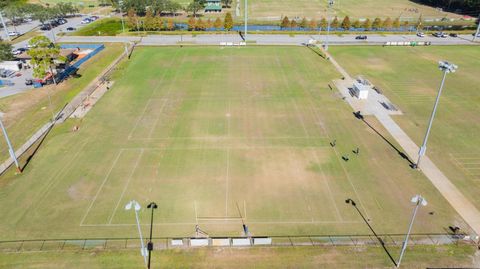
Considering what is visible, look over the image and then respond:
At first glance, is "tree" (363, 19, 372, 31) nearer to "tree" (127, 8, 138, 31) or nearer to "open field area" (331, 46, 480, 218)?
"open field area" (331, 46, 480, 218)

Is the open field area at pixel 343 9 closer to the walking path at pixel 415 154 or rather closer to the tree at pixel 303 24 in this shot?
the tree at pixel 303 24

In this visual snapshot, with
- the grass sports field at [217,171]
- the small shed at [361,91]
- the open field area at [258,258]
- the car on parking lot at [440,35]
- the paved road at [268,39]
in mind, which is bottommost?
the open field area at [258,258]

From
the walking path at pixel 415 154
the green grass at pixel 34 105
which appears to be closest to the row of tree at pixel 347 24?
the walking path at pixel 415 154

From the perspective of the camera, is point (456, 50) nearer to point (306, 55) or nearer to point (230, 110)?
point (306, 55)

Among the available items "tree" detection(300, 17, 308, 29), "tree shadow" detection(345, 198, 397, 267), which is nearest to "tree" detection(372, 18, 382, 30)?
"tree" detection(300, 17, 308, 29)

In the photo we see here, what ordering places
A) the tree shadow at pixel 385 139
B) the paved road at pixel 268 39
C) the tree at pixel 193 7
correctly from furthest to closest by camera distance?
1. the tree at pixel 193 7
2. the paved road at pixel 268 39
3. the tree shadow at pixel 385 139

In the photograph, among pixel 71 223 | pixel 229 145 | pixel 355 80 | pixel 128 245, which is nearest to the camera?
pixel 128 245

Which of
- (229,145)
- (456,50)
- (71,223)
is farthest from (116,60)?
(456,50)
